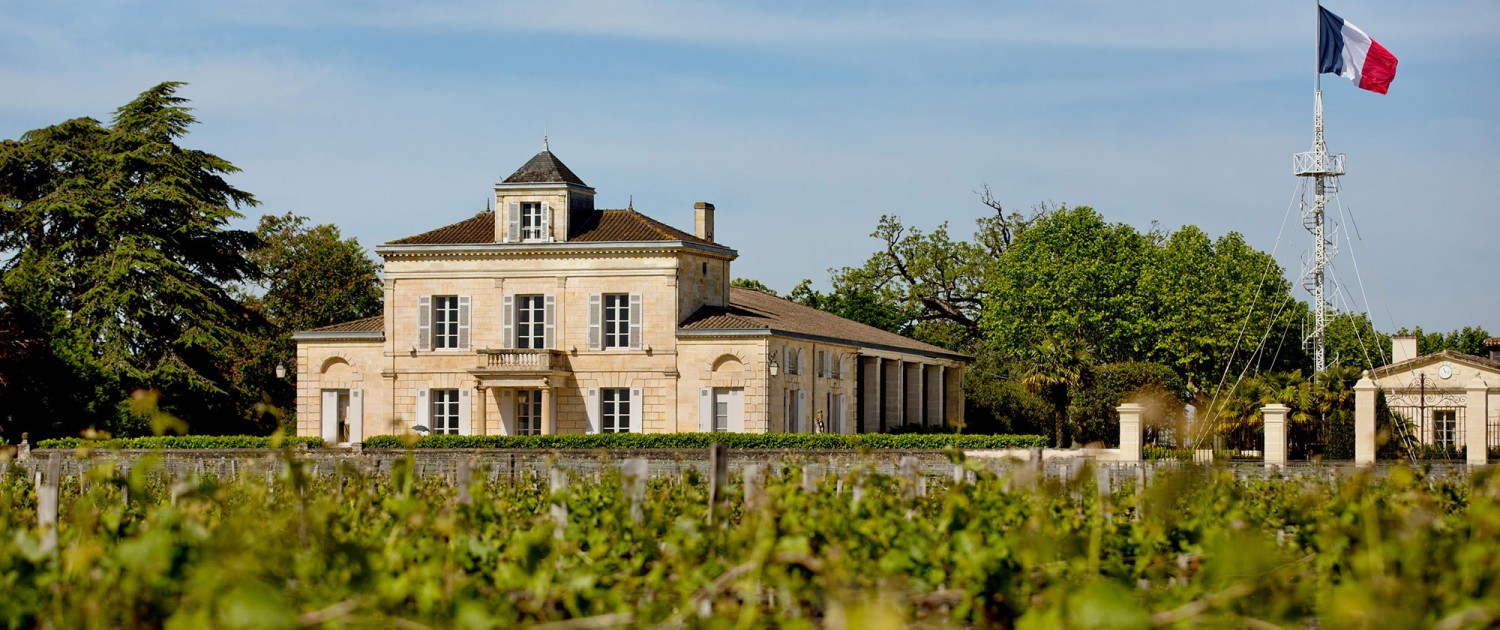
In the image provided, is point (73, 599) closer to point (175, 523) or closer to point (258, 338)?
point (175, 523)

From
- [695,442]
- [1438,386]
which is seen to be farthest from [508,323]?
[1438,386]

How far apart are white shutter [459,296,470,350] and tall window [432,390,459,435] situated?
4.12 feet

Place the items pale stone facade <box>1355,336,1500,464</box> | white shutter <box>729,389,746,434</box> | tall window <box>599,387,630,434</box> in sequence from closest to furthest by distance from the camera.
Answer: white shutter <box>729,389,746,434</box>, tall window <box>599,387,630,434</box>, pale stone facade <box>1355,336,1500,464</box>

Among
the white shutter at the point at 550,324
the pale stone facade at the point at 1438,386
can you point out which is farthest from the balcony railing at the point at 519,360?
the pale stone facade at the point at 1438,386

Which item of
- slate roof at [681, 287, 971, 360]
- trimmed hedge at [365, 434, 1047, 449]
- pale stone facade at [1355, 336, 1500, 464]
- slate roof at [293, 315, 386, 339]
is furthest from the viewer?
slate roof at [293, 315, 386, 339]

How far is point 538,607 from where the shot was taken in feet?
29.9

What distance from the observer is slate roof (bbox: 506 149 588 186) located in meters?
47.5

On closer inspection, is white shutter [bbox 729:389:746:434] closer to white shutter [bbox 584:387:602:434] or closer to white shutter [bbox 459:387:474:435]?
white shutter [bbox 584:387:602:434]

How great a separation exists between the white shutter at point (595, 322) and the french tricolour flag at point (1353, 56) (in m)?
19.9

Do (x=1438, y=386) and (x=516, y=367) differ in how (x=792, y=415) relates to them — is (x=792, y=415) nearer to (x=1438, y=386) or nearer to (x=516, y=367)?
(x=516, y=367)

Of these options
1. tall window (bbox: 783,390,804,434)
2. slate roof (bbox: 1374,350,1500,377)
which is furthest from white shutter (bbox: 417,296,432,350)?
slate roof (bbox: 1374,350,1500,377)

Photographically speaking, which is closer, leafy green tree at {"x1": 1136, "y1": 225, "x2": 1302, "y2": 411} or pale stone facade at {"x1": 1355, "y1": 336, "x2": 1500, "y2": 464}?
pale stone facade at {"x1": 1355, "y1": 336, "x2": 1500, "y2": 464}

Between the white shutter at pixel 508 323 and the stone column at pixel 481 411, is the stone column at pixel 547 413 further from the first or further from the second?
the white shutter at pixel 508 323

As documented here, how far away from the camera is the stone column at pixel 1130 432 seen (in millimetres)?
38531
